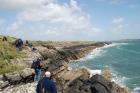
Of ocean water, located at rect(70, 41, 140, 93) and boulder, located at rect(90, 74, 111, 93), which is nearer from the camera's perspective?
boulder, located at rect(90, 74, 111, 93)

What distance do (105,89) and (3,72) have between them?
1187 centimetres

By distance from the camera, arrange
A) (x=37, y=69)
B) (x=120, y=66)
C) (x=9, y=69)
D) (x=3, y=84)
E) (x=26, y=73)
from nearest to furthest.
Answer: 1. (x=3, y=84)
2. (x=37, y=69)
3. (x=26, y=73)
4. (x=9, y=69)
5. (x=120, y=66)

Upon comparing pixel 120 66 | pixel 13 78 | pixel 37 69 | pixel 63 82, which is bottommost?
pixel 120 66

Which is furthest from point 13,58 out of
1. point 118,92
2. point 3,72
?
point 118,92

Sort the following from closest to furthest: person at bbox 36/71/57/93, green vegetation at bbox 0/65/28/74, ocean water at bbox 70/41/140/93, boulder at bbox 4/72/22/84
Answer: person at bbox 36/71/57/93, boulder at bbox 4/72/22/84, green vegetation at bbox 0/65/28/74, ocean water at bbox 70/41/140/93

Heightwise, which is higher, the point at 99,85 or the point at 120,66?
the point at 99,85

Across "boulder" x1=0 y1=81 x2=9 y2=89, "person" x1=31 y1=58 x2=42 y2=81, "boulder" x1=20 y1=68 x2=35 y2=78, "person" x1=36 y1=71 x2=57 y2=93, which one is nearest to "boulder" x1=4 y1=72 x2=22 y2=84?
"boulder" x1=20 y1=68 x2=35 y2=78

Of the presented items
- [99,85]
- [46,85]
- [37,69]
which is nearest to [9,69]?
[37,69]

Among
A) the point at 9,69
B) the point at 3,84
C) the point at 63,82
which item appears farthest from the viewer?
the point at 9,69

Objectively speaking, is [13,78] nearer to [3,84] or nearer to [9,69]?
[3,84]

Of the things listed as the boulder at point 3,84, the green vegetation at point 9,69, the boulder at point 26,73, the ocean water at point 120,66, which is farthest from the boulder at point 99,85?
the ocean water at point 120,66

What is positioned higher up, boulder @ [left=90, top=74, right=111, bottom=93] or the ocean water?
boulder @ [left=90, top=74, right=111, bottom=93]

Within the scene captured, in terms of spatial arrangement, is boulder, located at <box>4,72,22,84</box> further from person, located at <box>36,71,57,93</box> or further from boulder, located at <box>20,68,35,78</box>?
person, located at <box>36,71,57,93</box>

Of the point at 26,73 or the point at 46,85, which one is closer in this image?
the point at 46,85
